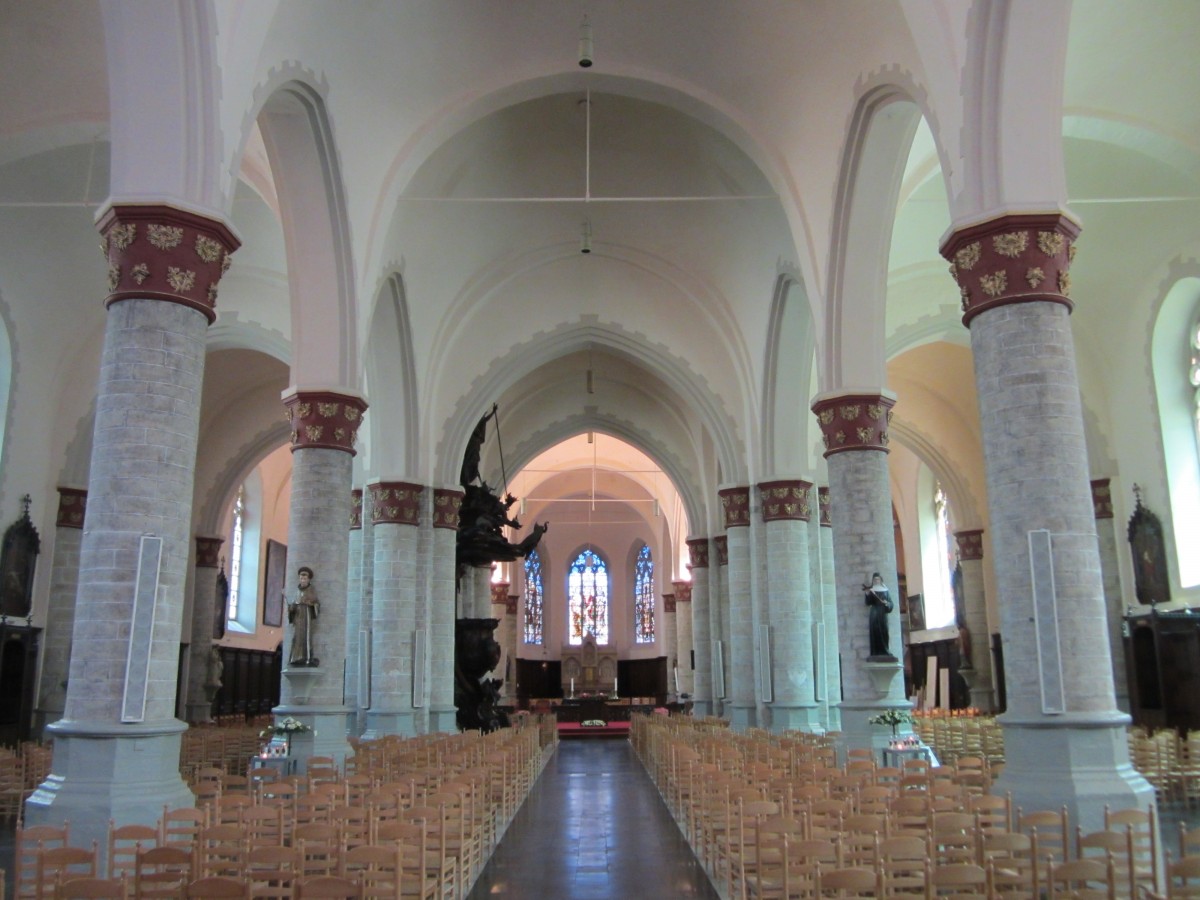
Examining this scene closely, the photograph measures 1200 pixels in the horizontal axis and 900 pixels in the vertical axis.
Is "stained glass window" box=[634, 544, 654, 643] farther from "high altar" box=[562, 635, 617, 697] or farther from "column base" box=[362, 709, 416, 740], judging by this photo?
"column base" box=[362, 709, 416, 740]

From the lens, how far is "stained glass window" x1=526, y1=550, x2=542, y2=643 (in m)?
44.4

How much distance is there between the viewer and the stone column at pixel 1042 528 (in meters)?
8.01

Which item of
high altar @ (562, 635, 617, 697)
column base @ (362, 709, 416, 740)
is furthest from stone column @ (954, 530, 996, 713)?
high altar @ (562, 635, 617, 697)

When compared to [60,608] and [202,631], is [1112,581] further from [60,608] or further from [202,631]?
[202,631]

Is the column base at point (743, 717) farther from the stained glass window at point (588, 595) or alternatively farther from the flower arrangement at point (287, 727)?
the stained glass window at point (588, 595)

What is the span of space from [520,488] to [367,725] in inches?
872

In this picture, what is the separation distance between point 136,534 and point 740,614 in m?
15.2

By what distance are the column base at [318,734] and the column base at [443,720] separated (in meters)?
7.42

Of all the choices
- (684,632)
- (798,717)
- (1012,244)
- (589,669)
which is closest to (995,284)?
(1012,244)

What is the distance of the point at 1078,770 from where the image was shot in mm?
7941

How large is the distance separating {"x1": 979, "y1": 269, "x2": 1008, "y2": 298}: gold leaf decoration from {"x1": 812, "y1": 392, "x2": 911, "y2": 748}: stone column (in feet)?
16.1

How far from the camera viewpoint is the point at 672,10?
13703mm

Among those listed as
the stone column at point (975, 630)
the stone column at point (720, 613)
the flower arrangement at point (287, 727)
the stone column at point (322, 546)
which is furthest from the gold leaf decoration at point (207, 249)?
the stone column at point (975, 630)

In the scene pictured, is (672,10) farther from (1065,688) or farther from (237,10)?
(1065,688)
